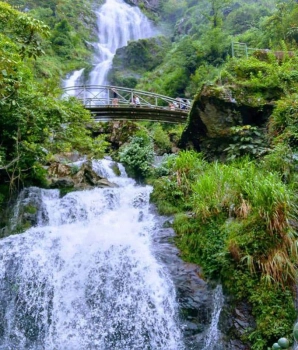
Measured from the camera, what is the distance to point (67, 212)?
9.49 meters

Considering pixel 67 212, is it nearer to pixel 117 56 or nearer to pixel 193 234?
pixel 193 234

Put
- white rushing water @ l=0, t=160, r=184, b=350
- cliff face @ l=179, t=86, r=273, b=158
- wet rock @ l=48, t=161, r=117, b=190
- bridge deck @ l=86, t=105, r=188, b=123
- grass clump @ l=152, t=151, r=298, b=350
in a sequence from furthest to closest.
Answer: bridge deck @ l=86, t=105, r=188, b=123
wet rock @ l=48, t=161, r=117, b=190
cliff face @ l=179, t=86, r=273, b=158
white rushing water @ l=0, t=160, r=184, b=350
grass clump @ l=152, t=151, r=298, b=350

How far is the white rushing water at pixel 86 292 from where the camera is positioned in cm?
594

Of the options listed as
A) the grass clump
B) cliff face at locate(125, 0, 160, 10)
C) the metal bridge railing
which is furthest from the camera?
cliff face at locate(125, 0, 160, 10)

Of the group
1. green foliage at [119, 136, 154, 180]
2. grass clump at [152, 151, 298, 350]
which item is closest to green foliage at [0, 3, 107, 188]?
green foliage at [119, 136, 154, 180]

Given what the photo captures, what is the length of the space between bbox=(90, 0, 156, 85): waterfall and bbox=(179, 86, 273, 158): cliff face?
Result: 2804 cm

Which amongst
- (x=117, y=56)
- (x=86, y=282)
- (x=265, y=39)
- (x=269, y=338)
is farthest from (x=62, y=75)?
(x=269, y=338)

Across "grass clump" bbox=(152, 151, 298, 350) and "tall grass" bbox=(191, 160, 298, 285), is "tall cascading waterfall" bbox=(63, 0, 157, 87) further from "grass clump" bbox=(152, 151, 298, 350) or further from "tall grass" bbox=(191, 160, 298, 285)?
"tall grass" bbox=(191, 160, 298, 285)

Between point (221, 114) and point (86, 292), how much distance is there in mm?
6219

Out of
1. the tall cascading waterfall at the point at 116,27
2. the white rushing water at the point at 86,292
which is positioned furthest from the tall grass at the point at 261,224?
the tall cascading waterfall at the point at 116,27

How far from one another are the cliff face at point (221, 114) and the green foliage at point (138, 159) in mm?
3719

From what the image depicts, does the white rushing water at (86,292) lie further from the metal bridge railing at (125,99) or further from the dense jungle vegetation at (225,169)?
the metal bridge railing at (125,99)

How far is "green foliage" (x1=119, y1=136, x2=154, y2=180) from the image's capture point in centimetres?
1343

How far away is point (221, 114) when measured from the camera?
9.83 meters
